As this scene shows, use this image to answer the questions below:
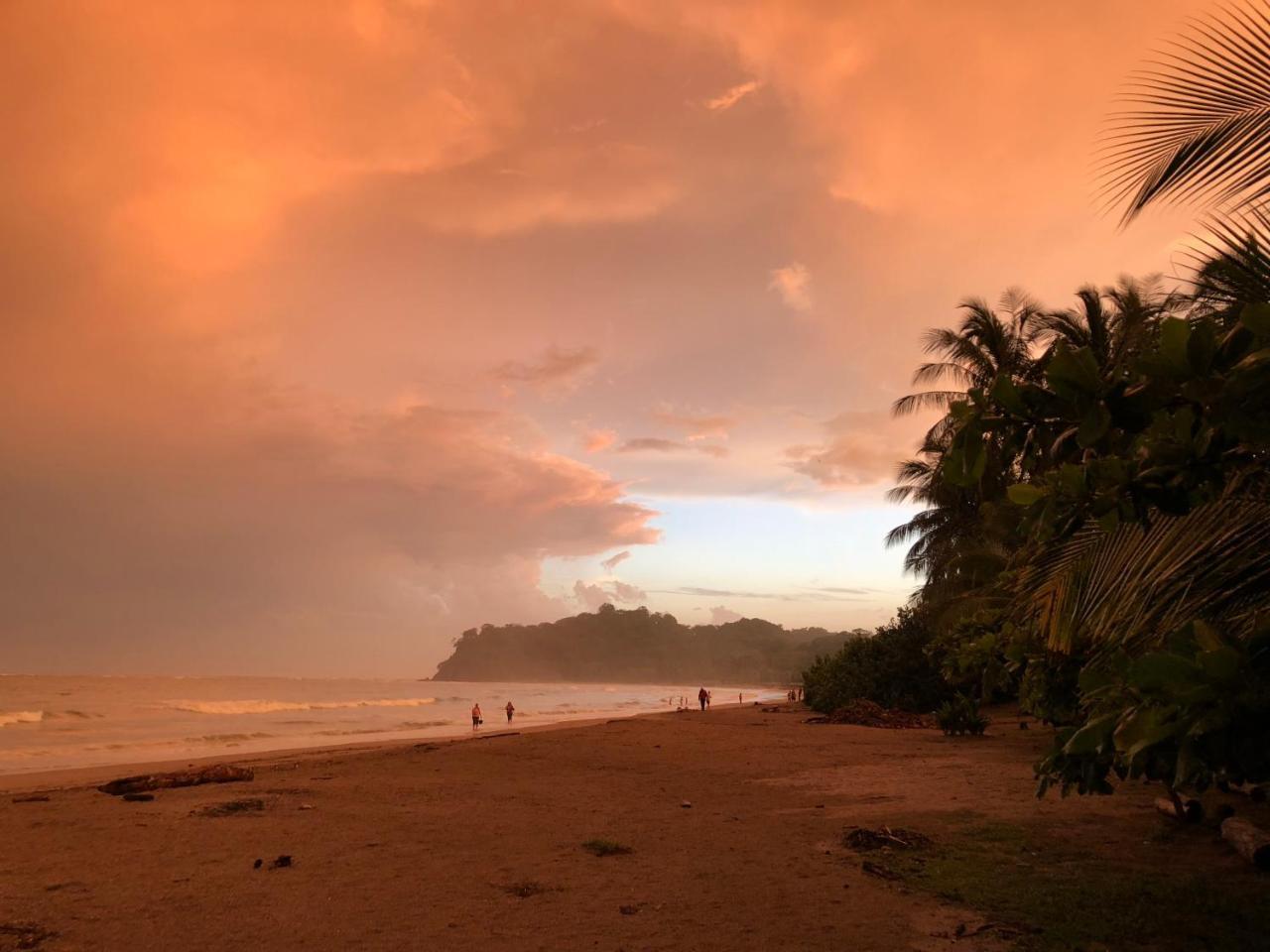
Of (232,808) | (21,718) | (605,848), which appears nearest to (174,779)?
(232,808)

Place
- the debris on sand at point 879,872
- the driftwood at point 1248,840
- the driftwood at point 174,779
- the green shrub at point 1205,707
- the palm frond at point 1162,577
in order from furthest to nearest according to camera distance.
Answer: the driftwood at point 174,779, the debris on sand at point 879,872, the driftwood at point 1248,840, the palm frond at point 1162,577, the green shrub at point 1205,707

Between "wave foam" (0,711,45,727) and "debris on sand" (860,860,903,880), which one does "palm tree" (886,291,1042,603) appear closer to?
"debris on sand" (860,860,903,880)

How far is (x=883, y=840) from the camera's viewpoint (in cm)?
641

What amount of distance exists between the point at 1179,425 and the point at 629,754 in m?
14.1

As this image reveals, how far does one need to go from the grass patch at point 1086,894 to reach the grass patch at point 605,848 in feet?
6.77

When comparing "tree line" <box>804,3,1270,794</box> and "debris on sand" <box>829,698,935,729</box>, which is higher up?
"tree line" <box>804,3,1270,794</box>

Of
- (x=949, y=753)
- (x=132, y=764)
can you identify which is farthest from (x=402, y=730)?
(x=949, y=753)

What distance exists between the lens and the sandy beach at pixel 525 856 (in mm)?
4547

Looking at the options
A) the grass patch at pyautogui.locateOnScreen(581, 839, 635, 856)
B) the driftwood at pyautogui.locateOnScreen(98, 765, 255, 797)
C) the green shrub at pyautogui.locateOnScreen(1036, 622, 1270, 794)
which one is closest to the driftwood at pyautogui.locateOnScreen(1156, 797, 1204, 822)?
the grass patch at pyautogui.locateOnScreen(581, 839, 635, 856)

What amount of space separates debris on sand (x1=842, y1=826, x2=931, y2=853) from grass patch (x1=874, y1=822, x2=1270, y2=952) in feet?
0.65

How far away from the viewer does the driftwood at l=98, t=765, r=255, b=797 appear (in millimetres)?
10203

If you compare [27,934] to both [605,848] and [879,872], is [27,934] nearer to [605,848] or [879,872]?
[605,848]

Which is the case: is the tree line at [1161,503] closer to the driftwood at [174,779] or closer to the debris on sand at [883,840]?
the debris on sand at [883,840]

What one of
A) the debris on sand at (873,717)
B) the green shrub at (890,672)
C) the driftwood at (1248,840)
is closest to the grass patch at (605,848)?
the driftwood at (1248,840)
